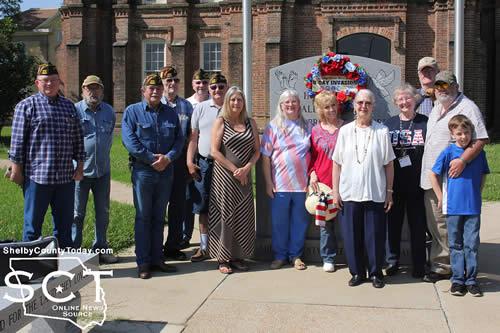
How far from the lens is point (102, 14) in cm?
2633

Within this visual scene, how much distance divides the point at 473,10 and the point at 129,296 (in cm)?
2055

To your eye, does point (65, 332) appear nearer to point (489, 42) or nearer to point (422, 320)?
point (422, 320)

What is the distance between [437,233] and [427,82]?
1560 millimetres

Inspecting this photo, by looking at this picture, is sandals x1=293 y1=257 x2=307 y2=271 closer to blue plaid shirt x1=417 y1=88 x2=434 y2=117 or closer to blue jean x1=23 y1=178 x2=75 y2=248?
blue plaid shirt x1=417 y1=88 x2=434 y2=117

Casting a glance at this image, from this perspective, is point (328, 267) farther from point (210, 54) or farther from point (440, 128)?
point (210, 54)

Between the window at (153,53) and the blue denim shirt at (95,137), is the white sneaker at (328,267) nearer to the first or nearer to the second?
the blue denim shirt at (95,137)

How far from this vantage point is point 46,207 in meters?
5.41

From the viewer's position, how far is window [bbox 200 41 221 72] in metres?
26.3

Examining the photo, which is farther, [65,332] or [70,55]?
[70,55]

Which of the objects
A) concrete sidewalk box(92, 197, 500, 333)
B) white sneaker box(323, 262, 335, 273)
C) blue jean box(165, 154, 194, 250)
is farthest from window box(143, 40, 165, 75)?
white sneaker box(323, 262, 335, 273)

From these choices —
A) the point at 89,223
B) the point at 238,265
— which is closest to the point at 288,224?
the point at 238,265

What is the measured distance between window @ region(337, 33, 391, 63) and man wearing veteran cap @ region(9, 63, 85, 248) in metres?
19.0

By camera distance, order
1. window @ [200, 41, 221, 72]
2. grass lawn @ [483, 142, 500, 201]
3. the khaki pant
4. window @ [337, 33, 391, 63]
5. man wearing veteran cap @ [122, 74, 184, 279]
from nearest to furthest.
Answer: the khaki pant → man wearing veteran cap @ [122, 74, 184, 279] → grass lawn @ [483, 142, 500, 201] → window @ [337, 33, 391, 63] → window @ [200, 41, 221, 72]

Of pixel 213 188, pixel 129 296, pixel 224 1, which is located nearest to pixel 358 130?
pixel 213 188
